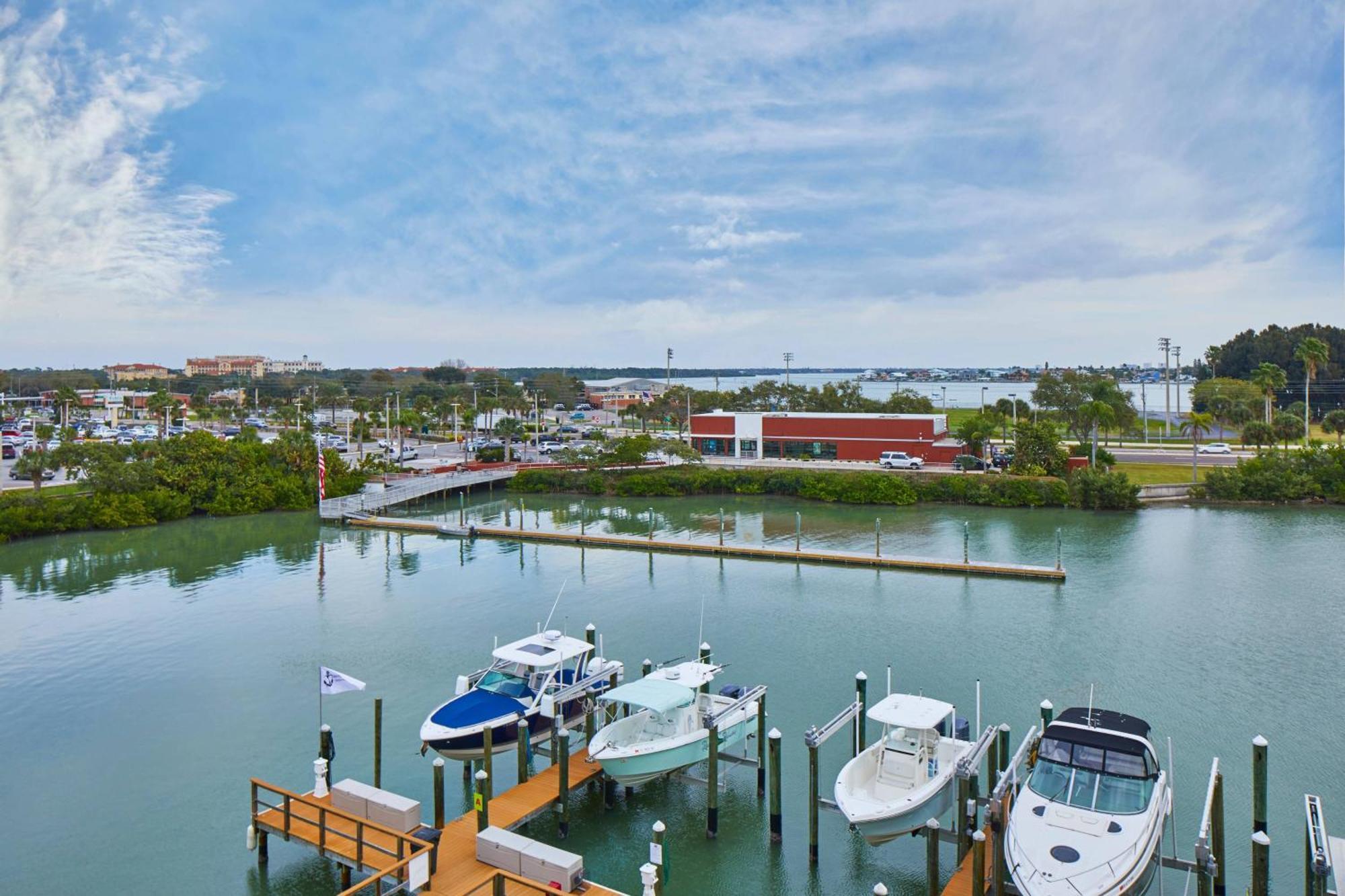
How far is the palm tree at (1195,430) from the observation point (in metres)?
63.7

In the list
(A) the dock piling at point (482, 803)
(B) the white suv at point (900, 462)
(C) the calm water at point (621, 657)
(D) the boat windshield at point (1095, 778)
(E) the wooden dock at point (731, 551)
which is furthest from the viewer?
(B) the white suv at point (900, 462)

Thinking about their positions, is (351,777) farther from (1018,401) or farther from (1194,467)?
(1018,401)

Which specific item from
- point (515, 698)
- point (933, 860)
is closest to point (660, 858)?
point (933, 860)

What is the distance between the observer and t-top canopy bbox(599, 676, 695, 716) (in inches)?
726

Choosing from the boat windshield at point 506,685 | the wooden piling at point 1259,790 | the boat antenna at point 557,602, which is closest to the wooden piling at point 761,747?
the boat windshield at point 506,685

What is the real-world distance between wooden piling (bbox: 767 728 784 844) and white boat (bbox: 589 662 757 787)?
4.72 ft

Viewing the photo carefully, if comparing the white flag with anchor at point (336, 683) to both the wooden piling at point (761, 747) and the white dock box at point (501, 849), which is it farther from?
the wooden piling at point (761, 747)

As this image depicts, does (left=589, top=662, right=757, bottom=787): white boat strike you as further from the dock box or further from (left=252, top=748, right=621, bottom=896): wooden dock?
the dock box

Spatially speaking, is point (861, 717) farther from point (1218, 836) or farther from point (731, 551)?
point (731, 551)

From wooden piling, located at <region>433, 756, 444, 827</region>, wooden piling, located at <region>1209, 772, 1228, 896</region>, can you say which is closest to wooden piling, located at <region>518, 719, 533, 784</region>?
wooden piling, located at <region>433, 756, 444, 827</region>

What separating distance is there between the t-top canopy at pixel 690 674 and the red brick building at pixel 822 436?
179 ft

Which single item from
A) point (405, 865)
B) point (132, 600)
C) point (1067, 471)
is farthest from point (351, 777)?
point (1067, 471)

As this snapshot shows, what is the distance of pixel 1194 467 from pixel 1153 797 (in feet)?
186

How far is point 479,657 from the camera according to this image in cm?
2892
